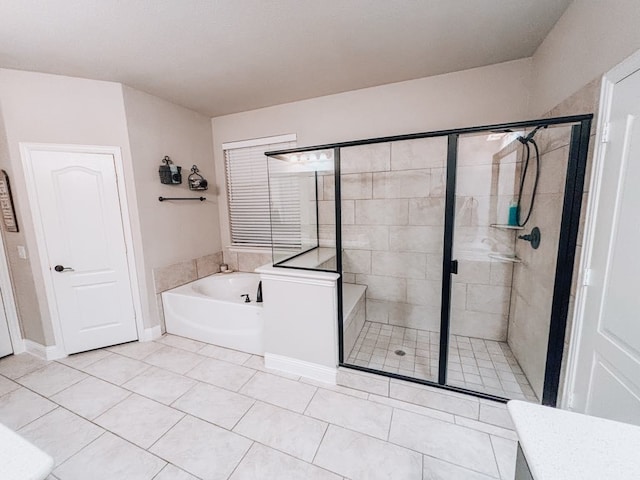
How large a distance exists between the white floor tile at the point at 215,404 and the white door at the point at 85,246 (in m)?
1.37

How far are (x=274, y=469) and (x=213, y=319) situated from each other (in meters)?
1.64

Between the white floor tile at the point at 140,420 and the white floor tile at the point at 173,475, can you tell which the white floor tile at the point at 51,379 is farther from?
the white floor tile at the point at 173,475

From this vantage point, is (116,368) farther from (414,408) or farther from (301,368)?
(414,408)

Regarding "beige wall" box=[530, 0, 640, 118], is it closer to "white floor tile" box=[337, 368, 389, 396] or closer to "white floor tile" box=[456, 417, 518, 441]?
"white floor tile" box=[456, 417, 518, 441]

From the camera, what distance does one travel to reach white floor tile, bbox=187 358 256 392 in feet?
7.39

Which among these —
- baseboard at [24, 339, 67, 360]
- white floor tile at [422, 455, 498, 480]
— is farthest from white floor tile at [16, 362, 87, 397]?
white floor tile at [422, 455, 498, 480]

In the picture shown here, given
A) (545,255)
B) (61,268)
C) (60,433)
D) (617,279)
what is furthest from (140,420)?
(545,255)

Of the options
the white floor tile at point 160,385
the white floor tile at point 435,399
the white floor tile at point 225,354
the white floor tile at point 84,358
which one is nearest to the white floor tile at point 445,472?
the white floor tile at point 435,399

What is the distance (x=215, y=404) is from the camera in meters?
2.02

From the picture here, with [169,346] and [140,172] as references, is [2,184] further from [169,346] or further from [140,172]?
[169,346]

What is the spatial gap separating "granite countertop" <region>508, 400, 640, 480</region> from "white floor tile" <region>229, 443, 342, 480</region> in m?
1.18

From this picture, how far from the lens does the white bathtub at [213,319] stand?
2652 millimetres

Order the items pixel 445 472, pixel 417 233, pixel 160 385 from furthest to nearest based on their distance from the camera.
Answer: pixel 417 233
pixel 160 385
pixel 445 472

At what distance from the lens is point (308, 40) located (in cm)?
200
